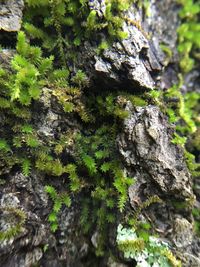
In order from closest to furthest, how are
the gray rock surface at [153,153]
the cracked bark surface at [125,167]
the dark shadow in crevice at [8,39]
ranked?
the cracked bark surface at [125,167]
the gray rock surface at [153,153]
the dark shadow in crevice at [8,39]

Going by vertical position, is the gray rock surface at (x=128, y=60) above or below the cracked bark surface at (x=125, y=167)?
above

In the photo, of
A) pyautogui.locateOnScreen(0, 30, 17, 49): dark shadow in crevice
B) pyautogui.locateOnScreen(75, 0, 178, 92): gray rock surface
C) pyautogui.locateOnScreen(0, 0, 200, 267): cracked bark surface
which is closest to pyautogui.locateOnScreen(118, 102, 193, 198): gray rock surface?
pyautogui.locateOnScreen(0, 0, 200, 267): cracked bark surface

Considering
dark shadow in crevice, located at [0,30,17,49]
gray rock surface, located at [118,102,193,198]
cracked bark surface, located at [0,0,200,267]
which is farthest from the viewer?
dark shadow in crevice, located at [0,30,17,49]

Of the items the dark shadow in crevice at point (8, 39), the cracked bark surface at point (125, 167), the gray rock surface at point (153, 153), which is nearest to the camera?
the cracked bark surface at point (125, 167)

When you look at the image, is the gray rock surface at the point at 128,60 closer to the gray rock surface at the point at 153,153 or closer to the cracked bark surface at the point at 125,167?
the cracked bark surface at the point at 125,167

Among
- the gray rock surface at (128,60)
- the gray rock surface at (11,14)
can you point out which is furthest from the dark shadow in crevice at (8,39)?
the gray rock surface at (128,60)

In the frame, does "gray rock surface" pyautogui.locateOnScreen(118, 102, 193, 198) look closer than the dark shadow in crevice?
Yes

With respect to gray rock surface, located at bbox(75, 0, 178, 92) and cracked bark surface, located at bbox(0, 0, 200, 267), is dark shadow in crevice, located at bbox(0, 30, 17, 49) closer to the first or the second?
cracked bark surface, located at bbox(0, 0, 200, 267)

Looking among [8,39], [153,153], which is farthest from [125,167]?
[8,39]
